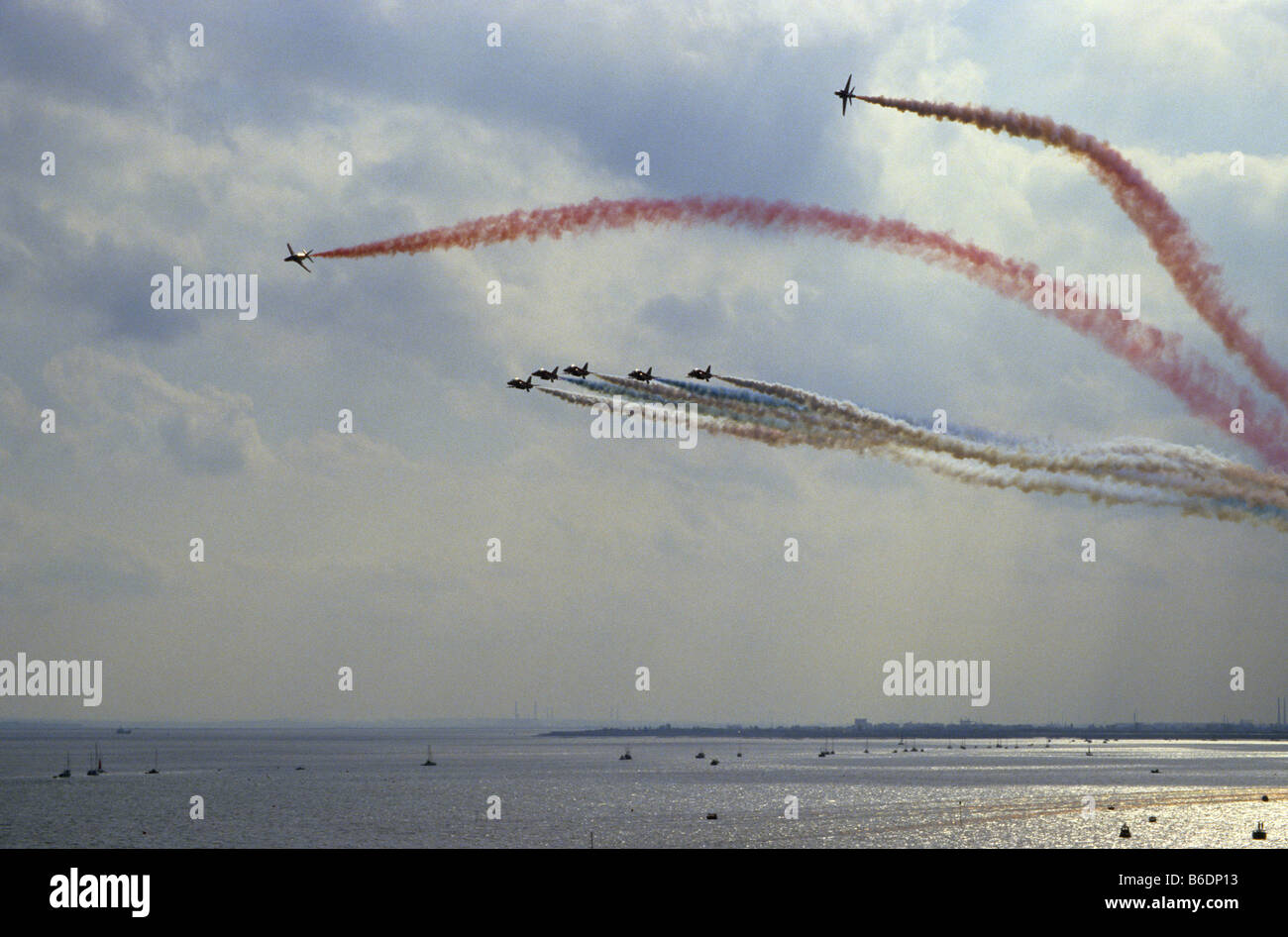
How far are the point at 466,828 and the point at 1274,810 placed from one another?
10506 centimetres

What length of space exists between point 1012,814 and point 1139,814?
16.6 m

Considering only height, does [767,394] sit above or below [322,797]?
above
